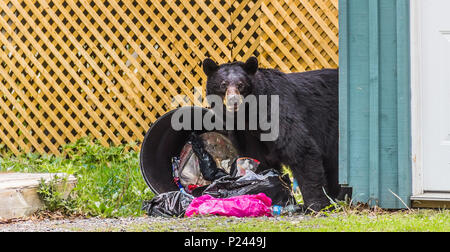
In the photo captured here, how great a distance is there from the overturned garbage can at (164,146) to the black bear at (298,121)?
1.11 feet

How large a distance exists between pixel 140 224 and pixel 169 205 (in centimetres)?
58

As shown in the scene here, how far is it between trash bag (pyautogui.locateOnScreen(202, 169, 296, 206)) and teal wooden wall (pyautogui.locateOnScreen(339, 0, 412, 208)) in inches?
22.1

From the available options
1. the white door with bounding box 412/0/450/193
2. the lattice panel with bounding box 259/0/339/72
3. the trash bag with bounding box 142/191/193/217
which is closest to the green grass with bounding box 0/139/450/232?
the trash bag with bounding box 142/191/193/217

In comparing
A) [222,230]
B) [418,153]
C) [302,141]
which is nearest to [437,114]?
[418,153]

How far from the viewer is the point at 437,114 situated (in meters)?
4.53

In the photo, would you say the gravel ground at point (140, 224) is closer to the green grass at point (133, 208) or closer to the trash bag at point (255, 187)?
the green grass at point (133, 208)

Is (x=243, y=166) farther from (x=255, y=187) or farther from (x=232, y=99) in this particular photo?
(x=232, y=99)

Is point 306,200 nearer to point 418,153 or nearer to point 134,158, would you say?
point 418,153

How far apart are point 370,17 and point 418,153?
3.05 ft

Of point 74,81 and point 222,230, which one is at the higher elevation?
point 74,81

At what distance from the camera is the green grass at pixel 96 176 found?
16.7 feet

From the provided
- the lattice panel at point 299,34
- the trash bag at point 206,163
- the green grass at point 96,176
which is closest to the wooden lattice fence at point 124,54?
the lattice panel at point 299,34

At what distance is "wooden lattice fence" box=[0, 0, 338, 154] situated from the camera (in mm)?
7277

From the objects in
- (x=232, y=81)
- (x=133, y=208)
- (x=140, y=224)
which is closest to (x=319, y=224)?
(x=140, y=224)
